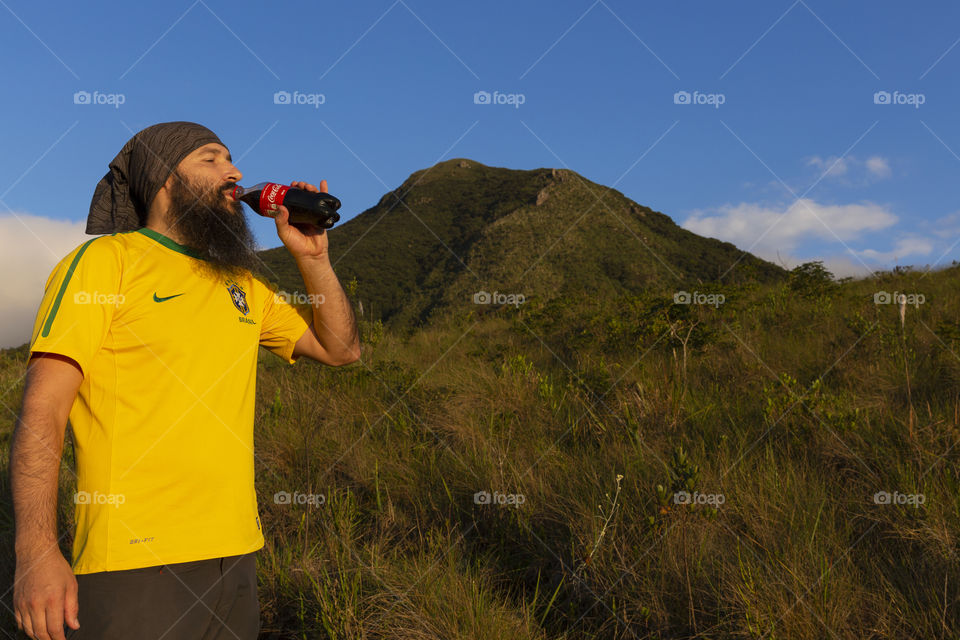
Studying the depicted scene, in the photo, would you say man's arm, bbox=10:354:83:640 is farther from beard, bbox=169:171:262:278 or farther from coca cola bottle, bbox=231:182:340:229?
coca cola bottle, bbox=231:182:340:229

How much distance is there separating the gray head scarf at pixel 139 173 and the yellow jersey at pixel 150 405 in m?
0.28

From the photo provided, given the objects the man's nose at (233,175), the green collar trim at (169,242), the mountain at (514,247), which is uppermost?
the mountain at (514,247)

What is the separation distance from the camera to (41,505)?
5.06ft

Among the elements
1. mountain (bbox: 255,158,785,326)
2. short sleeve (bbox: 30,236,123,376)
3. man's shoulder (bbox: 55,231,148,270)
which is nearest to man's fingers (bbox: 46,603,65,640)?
short sleeve (bbox: 30,236,123,376)

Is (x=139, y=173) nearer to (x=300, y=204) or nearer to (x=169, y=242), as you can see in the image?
(x=169, y=242)

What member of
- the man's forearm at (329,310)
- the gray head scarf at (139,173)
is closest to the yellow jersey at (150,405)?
the gray head scarf at (139,173)

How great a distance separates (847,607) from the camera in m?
2.44

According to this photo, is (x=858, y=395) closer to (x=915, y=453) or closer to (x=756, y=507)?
(x=915, y=453)

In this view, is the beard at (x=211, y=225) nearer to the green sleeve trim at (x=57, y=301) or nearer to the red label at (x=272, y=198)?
the red label at (x=272, y=198)

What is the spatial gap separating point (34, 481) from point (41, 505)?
0.21 feet

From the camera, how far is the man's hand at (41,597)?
4.89ft

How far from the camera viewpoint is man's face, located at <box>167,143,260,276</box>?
7.23 feet

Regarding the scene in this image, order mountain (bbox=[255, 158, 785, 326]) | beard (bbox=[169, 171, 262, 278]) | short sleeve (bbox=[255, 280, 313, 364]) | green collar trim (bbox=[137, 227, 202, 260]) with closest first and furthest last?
green collar trim (bbox=[137, 227, 202, 260]), beard (bbox=[169, 171, 262, 278]), short sleeve (bbox=[255, 280, 313, 364]), mountain (bbox=[255, 158, 785, 326])

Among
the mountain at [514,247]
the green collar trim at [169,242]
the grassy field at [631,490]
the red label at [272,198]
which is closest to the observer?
the green collar trim at [169,242]
